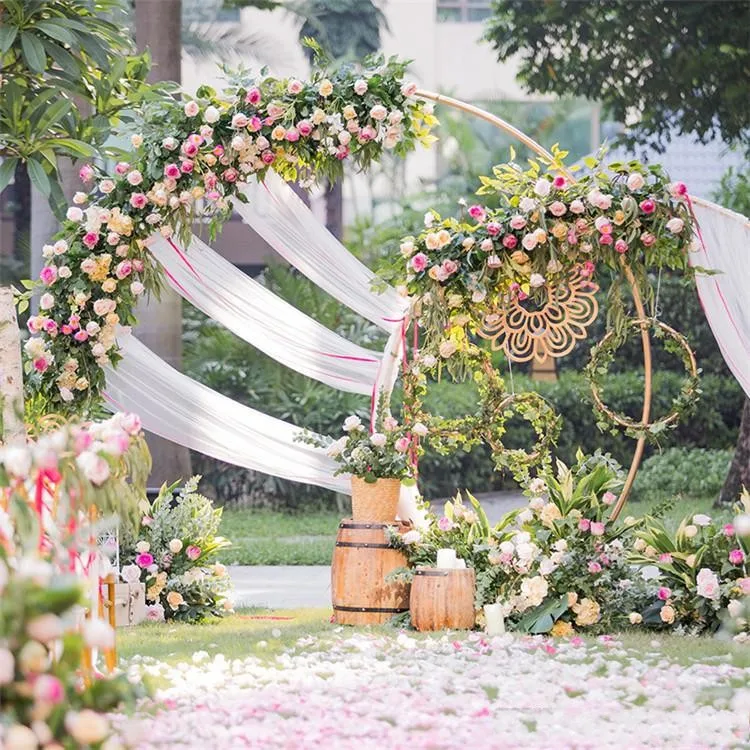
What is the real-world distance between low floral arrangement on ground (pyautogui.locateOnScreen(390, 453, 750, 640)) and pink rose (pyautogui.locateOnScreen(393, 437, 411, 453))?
40 centimetres

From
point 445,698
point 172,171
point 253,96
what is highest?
point 253,96

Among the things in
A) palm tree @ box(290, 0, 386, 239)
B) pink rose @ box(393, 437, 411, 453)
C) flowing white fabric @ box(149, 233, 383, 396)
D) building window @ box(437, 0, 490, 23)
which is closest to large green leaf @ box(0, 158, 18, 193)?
flowing white fabric @ box(149, 233, 383, 396)

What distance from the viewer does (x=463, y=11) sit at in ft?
67.1

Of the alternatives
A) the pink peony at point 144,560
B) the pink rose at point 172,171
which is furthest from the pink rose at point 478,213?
the pink peony at point 144,560

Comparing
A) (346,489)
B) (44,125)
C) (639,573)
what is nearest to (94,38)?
(44,125)

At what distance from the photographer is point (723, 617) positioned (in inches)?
225

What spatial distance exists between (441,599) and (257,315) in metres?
1.82

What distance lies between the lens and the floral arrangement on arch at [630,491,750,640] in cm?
575

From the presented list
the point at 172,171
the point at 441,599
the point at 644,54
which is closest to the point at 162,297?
the point at 172,171

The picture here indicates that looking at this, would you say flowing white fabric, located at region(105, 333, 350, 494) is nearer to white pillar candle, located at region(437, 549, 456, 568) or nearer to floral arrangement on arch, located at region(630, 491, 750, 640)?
white pillar candle, located at region(437, 549, 456, 568)

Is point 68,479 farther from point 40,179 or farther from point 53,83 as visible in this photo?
point 53,83

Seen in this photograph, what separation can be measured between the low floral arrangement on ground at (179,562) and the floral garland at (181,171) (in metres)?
0.71

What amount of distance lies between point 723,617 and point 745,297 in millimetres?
1510

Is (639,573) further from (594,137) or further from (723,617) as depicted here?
(594,137)
